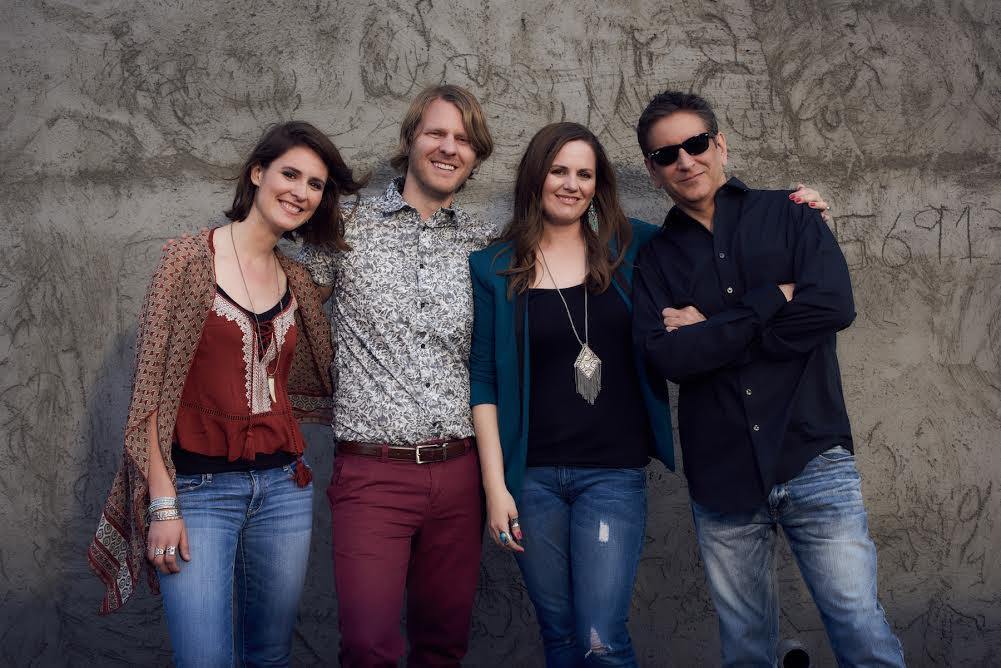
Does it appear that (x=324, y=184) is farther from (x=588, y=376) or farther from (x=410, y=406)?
(x=588, y=376)

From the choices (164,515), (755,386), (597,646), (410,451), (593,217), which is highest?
(593,217)

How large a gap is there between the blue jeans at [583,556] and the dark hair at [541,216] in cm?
70

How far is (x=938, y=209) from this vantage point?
3900 millimetres

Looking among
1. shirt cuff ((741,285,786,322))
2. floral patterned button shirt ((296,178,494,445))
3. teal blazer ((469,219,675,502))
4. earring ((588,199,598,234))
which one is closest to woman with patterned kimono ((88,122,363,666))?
floral patterned button shirt ((296,178,494,445))

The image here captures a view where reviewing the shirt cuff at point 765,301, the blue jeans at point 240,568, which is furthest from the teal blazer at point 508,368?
the blue jeans at point 240,568

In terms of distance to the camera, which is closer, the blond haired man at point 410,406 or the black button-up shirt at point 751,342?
the black button-up shirt at point 751,342

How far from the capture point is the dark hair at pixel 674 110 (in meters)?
3.01

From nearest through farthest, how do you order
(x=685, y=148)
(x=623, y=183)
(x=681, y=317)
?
(x=681, y=317), (x=685, y=148), (x=623, y=183)

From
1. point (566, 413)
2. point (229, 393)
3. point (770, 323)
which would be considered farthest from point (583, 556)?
point (229, 393)

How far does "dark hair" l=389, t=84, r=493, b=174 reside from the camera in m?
3.12

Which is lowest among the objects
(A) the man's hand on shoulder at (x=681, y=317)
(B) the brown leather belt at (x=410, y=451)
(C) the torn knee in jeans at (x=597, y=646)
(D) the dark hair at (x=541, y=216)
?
(C) the torn knee in jeans at (x=597, y=646)

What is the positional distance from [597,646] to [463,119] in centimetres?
194

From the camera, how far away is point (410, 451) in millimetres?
2926

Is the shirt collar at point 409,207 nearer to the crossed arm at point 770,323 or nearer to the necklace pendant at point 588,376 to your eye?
the necklace pendant at point 588,376
